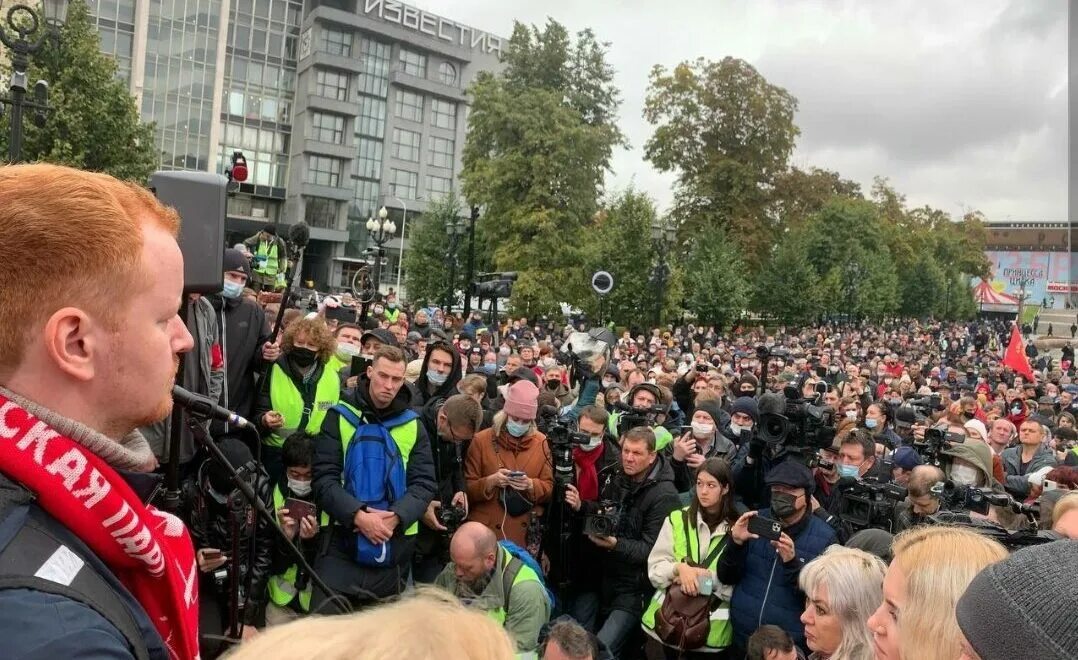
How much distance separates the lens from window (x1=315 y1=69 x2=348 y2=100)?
58000 mm

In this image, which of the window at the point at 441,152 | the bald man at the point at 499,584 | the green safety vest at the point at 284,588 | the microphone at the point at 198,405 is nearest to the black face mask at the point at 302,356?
the green safety vest at the point at 284,588

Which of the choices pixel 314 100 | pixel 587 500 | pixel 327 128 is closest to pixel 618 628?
pixel 587 500

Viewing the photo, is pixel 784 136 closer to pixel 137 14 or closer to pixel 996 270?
pixel 137 14

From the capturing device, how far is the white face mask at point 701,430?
22.9ft

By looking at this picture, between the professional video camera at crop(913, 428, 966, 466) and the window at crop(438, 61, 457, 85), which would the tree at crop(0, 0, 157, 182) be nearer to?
the professional video camera at crop(913, 428, 966, 466)

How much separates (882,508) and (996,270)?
113976 mm

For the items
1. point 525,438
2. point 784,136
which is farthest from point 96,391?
point 784,136

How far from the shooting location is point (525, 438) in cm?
585

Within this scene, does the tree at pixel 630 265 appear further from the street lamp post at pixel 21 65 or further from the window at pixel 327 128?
the window at pixel 327 128

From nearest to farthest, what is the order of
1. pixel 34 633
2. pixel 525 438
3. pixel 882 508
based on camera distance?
1. pixel 34 633
2. pixel 882 508
3. pixel 525 438

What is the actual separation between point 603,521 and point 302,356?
2334mm

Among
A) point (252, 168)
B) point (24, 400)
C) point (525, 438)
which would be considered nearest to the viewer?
point (24, 400)

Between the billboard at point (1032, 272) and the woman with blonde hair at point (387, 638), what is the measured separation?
109234mm

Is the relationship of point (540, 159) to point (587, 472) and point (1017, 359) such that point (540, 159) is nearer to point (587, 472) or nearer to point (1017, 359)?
point (1017, 359)
